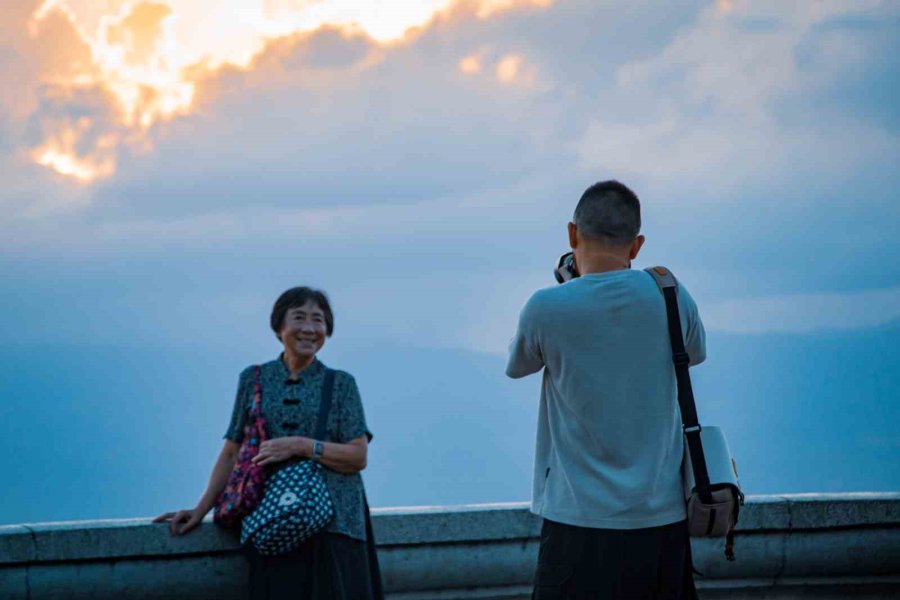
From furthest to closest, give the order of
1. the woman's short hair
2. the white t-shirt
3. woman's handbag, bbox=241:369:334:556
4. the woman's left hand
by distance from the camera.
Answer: the woman's short hair < the woman's left hand < woman's handbag, bbox=241:369:334:556 < the white t-shirt

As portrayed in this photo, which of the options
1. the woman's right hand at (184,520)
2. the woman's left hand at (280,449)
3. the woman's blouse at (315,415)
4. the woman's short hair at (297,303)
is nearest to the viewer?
the woman's left hand at (280,449)

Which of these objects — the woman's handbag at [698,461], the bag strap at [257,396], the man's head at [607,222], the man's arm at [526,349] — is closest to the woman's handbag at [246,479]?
the bag strap at [257,396]

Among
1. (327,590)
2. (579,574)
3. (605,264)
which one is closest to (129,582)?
(327,590)

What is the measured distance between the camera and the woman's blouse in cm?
464

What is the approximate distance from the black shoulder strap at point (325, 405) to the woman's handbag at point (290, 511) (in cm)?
14

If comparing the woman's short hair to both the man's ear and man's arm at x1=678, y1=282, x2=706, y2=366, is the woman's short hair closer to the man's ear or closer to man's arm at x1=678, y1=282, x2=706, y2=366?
the man's ear

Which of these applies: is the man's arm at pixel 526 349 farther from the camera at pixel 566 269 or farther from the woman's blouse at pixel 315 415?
the woman's blouse at pixel 315 415

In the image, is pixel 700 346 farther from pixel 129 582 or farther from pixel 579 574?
pixel 129 582

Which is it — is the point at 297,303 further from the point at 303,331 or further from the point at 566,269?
the point at 566,269

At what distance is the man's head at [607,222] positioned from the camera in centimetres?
352

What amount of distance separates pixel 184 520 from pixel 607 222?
2377 millimetres

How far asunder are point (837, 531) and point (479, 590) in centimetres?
186

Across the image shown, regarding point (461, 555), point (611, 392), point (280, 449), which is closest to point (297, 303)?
point (280, 449)

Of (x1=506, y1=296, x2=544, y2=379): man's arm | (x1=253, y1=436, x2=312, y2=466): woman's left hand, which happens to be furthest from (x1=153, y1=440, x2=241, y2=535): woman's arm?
(x1=506, y1=296, x2=544, y2=379): man's arm
